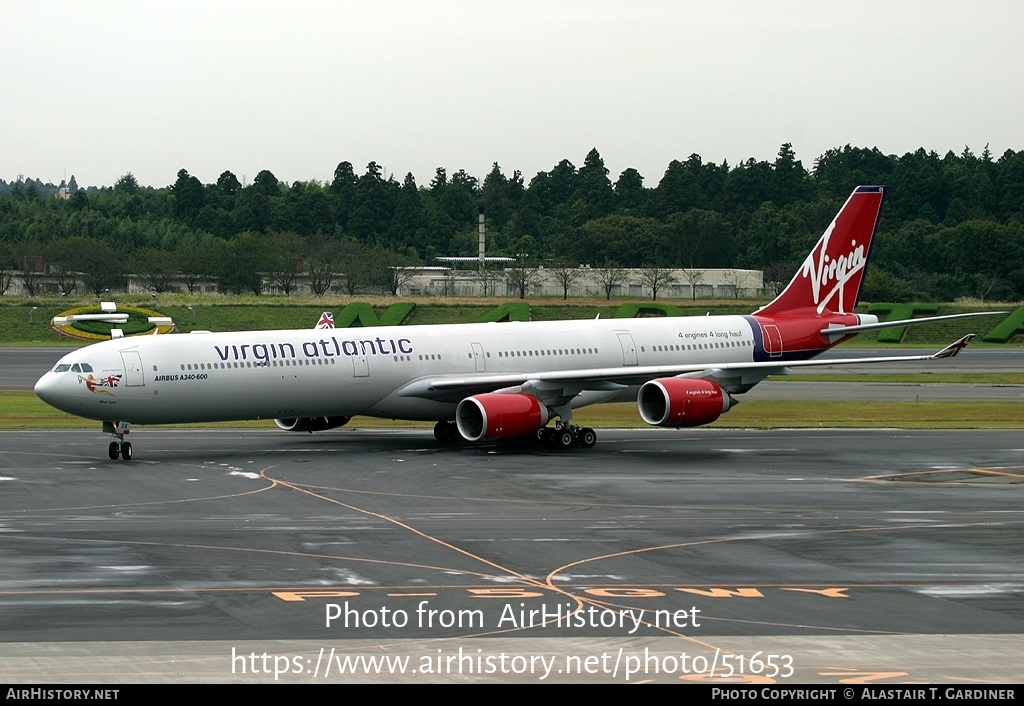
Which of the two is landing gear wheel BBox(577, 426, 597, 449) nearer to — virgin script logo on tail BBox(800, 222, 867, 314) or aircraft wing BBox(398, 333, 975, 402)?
aircraft wing BBox(398, 333, 975, 402)

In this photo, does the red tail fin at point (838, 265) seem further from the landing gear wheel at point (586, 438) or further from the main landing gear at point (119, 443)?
the main landing gear at point (119, 443)

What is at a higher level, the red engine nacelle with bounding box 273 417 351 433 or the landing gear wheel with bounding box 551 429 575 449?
the red engine nacelle with bounding box 273 417 351 433

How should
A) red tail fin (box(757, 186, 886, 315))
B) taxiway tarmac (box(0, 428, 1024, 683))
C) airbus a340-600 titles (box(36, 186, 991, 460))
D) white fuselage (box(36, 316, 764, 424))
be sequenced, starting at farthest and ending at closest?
red tail fin (box(757, 186, 886, 315)), airbus a340-600 titles (box(36, 186, 991, 460)), white fuselage (box(36, 316, 764, 424)), taxiway tarmac (box(0, 428, 1024, 683))

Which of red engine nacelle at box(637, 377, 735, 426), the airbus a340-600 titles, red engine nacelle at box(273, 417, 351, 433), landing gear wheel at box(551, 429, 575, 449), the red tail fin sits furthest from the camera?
the red tail fin

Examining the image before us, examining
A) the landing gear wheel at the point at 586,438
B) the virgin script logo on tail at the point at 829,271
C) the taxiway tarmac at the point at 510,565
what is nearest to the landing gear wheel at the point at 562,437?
the landing gear wheel at the point at 586,438

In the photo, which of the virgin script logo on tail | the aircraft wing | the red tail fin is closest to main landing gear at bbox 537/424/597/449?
the aircraft wing

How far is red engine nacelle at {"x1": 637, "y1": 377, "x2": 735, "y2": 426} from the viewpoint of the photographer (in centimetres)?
4434

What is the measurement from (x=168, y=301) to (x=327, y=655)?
111m

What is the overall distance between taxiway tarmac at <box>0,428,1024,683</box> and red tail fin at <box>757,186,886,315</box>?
39.0 feet

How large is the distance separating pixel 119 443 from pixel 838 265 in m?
29.6

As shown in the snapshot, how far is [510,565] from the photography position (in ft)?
80.6

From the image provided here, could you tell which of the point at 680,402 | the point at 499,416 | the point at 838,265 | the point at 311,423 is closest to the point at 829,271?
the point at 838,265

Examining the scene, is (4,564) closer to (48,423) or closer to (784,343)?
(48,423)

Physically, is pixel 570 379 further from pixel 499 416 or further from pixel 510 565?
pixel 510 565
